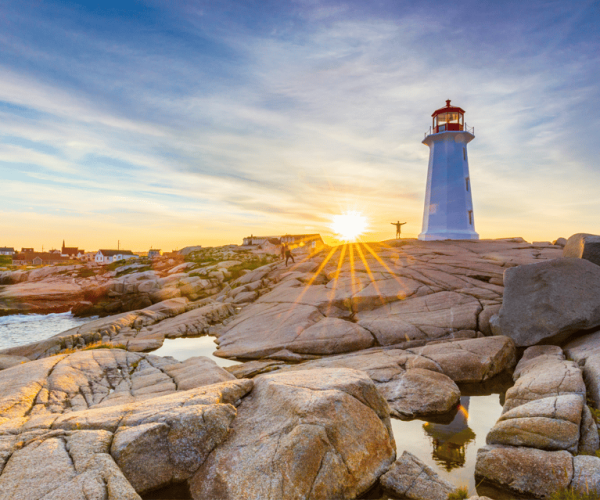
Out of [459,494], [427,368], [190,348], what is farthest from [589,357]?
[190,348]

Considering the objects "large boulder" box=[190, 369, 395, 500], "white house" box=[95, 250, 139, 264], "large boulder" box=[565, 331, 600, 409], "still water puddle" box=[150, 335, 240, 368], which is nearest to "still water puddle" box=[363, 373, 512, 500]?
"large boulder" box=[190, 369, 395, 500]

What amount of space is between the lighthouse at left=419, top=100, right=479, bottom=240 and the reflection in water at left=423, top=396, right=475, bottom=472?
28.8 metres

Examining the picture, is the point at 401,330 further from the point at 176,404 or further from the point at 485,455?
the point at 176,404

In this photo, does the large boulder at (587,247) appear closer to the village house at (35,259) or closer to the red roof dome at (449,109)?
the red roof dome at (449,109)

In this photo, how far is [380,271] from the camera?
79.4 ft

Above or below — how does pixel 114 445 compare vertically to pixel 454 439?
above

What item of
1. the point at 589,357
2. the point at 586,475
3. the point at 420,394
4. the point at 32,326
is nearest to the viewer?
the point at 586,475

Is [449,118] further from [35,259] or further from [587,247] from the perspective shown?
[35,259]

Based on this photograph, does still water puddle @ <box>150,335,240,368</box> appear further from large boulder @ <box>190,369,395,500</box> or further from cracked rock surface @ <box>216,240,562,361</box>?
large boulder @ <box>190,369,395,500</box>

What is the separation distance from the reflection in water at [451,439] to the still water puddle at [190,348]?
9.06 m

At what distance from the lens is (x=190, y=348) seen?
741 inches

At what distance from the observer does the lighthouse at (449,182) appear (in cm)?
3638

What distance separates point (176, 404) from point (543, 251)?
30.1 metres

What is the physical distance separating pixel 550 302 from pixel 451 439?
7.53 metres
